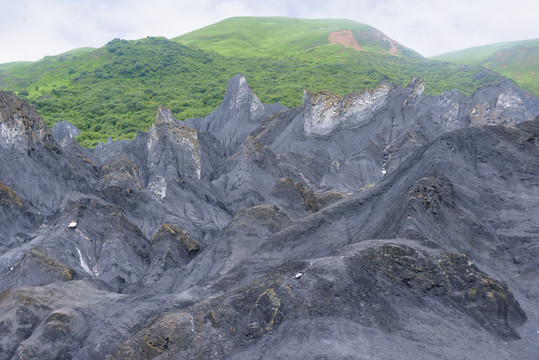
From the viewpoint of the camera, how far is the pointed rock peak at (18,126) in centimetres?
3912

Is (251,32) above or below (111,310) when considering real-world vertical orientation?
above

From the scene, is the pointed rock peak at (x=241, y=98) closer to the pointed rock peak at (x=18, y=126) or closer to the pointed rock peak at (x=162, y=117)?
the pointed rock peak at (x=162, y=117)

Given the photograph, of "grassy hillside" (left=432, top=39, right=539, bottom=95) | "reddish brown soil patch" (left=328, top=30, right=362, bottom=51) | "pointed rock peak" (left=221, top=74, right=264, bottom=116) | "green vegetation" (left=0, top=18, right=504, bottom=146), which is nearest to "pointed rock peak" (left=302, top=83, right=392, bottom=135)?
"pointed rock peak" (left=221, top=74, right=264, bottom=116)

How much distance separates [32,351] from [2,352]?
1503 millimetres

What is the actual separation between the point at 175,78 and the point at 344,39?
2705 inches

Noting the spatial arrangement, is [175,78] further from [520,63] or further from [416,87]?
[520,63]

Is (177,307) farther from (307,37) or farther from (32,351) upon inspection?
(307,37)

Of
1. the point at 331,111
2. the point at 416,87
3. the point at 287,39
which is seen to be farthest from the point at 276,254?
the point at 287,39

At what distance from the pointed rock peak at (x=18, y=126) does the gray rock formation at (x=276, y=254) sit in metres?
0.13

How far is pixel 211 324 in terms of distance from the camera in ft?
45.4

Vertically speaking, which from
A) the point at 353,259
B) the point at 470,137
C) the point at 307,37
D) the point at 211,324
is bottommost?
the point at 211,324

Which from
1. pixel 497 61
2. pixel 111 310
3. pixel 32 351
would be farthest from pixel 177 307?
pixel 497 61

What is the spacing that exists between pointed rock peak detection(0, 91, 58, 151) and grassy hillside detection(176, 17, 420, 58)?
105159 millimetres

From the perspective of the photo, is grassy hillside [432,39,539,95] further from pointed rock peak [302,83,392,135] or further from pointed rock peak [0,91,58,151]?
pointed rock peak [0,91,58,151]
